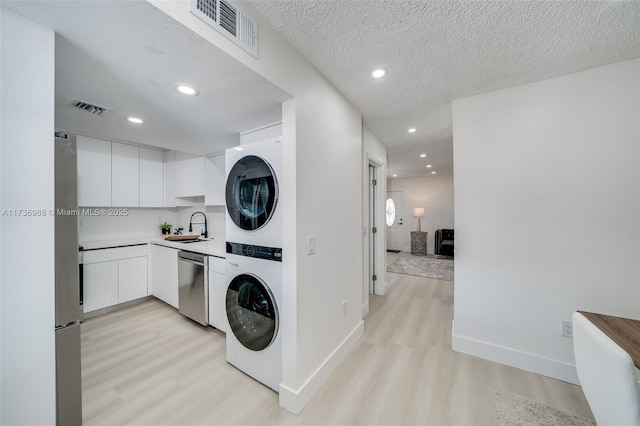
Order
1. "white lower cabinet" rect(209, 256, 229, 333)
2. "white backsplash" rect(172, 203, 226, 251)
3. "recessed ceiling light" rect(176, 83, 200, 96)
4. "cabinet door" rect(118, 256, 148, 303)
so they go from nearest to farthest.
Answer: "recessed ceiling light" rect(176, 83, 200, 96), "white lower cabinet" rect(209, 256, 229, 333), "cabinet door" rect(118, 256, 148, 303), "white backsplash" rect(172, 203, 226, 251)

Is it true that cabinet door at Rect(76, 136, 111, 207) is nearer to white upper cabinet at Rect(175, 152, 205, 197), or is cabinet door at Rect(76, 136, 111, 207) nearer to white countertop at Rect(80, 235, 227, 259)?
white countertop at Rect(80, 235, 227, 259)

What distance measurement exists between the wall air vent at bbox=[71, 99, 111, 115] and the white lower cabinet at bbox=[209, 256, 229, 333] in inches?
60.5

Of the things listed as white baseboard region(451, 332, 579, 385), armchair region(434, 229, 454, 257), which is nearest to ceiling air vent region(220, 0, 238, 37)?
white baseboard region(451, 332, 579, 385)

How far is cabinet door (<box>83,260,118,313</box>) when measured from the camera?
9.21ft

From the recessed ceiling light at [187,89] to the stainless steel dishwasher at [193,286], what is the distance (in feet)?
5.48

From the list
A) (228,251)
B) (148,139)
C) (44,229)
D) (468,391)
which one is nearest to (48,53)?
(44,229)

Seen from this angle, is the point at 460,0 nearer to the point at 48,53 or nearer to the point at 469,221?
the point at 469,221

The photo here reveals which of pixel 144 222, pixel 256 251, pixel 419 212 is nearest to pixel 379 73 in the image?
pixel 256 251

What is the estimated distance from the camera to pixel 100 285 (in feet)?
9.48

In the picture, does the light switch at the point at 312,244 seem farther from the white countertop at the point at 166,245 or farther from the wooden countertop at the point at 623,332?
the wooden countertop at the point at 623,332

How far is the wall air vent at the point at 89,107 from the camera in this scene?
1.60 m

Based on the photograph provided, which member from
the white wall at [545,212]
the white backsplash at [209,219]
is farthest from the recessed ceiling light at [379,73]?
the white backsplash at [209,219]

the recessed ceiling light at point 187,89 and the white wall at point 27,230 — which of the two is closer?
the white wall at point 27,230

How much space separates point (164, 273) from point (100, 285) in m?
0.70
